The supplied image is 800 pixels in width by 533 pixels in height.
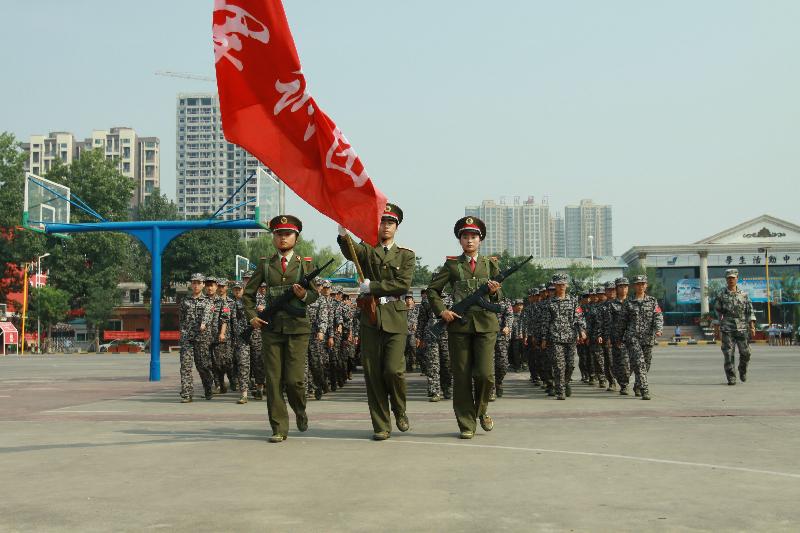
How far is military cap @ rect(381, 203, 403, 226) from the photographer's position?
859 cm

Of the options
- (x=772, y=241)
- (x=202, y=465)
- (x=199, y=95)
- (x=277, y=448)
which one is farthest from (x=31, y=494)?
(x=199, y=95)

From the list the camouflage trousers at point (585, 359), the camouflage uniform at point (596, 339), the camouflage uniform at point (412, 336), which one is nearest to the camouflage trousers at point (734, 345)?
the camouflage uniform at point (596, 339)

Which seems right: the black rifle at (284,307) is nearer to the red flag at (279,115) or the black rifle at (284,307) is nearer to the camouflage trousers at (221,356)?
the red flag at (279,115)

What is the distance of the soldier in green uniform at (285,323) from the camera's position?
859cm

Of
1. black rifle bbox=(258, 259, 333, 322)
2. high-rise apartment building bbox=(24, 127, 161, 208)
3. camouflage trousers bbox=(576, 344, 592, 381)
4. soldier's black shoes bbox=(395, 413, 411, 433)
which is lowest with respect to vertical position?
soldier's black shoes bbox=(395, 413, 411, 433)

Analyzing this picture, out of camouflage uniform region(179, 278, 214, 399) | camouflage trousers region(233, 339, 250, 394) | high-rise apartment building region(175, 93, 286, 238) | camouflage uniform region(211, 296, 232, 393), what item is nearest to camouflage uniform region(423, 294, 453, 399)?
camouflage trousers region(233, 339, 250, 394)

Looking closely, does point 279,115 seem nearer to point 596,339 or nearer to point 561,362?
point 561,362

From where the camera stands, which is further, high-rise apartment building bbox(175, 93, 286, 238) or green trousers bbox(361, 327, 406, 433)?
high-rise apartment building bbox(175, 93, 286, 238)

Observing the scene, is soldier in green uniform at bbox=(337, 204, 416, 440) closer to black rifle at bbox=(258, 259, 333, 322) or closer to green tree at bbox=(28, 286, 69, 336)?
black rifle at bbox=(258, 259, 333, 322)

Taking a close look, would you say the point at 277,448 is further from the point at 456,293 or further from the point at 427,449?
the point at 456,293

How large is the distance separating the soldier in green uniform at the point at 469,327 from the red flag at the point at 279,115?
45.2 inches

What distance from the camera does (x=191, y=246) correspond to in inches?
2820

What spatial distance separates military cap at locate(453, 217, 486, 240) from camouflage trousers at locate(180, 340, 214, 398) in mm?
6454

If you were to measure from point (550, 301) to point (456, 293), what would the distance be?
5.44 m
